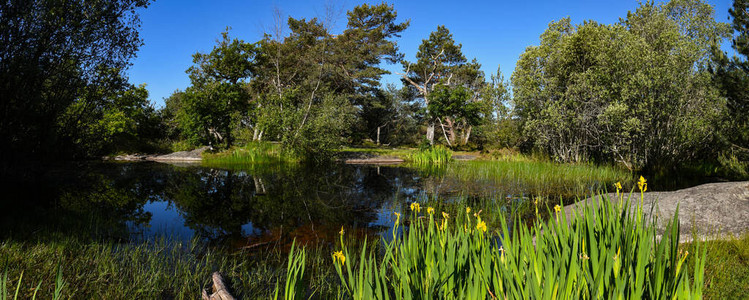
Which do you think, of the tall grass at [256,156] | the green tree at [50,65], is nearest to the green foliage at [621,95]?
the tall grass at [256,156]

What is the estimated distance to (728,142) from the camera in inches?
400

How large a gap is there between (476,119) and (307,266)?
27651 mm

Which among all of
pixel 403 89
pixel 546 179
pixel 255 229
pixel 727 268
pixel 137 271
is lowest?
pixel 255 229

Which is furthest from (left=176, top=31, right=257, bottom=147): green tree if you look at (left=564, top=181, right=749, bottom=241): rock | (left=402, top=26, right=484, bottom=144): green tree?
(left=564, top=181, right=749, bottom=241): rock

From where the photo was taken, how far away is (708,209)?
5.24m

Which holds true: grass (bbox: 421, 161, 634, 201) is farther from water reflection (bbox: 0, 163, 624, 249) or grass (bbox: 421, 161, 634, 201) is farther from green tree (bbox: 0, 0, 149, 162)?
green tree (bbox: 0, 0, 149, 162)

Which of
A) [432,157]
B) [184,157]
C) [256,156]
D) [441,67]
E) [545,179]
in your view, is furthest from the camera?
[441,67]

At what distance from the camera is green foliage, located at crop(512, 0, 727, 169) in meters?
13.3

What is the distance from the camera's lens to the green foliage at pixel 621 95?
13.3m

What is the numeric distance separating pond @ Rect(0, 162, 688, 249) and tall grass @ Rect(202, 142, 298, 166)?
5575 millimetres

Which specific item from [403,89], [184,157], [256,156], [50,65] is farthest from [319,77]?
[403,89]

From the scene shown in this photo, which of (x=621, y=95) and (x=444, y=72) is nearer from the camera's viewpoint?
(x=621, y=95)

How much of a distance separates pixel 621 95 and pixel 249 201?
49.1 feet

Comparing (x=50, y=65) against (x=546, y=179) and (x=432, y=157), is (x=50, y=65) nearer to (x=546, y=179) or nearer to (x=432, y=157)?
(x=546, y=179)
